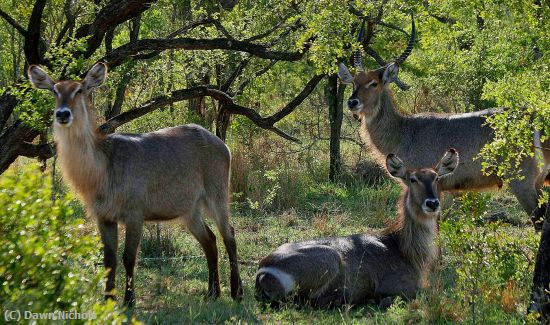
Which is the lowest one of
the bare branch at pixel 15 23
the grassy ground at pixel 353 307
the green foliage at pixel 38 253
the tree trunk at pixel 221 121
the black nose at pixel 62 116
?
the grassy ground at pixel 353 307

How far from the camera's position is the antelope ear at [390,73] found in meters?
9.81

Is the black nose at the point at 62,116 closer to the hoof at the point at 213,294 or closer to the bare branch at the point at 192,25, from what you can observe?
the hoof at the point at 213,294

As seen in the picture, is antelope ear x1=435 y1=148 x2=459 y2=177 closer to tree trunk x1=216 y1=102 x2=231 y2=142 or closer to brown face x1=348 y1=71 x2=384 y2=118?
brown face x1=348 y1=71 x2=384 y2=118

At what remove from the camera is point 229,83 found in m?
11.7

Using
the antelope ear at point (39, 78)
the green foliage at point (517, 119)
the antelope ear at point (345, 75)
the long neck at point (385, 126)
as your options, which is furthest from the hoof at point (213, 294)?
the antelope ear at point (345, 75)

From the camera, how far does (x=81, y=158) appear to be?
716cm

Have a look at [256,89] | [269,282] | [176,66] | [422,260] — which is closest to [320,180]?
[256,89]

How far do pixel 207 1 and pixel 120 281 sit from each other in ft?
16.5

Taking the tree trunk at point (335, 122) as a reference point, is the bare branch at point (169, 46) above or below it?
above

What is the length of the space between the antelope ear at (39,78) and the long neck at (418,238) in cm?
341

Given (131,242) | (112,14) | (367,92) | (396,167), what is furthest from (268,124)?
(131,242)

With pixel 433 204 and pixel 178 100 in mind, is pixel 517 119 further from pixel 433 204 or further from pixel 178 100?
pixel 178 100

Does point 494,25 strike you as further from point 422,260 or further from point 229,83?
point 422,260

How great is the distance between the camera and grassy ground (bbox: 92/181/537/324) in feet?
20.5
